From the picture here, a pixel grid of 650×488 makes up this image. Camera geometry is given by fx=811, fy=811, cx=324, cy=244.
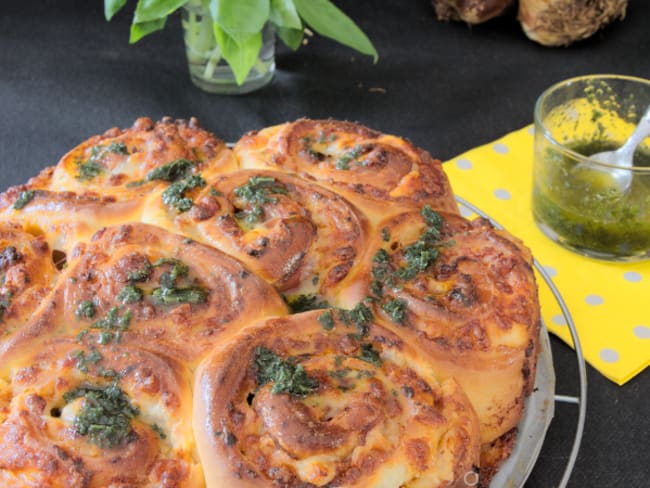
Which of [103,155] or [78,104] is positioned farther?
[78,104]

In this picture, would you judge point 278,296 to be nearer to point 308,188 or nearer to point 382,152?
point 308,188

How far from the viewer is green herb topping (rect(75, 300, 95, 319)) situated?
1394 mm

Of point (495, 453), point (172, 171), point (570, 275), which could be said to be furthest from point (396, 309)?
point (570, 275)

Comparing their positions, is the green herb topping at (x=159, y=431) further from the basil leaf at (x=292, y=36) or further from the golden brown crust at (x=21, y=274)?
the basil leaf at (x=292, y=36)

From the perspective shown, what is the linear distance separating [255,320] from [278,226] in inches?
8.3

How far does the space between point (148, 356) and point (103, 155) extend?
0.57m

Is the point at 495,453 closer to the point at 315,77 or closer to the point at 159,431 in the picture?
the point at 159,431

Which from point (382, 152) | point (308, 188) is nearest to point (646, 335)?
point (382, 152)

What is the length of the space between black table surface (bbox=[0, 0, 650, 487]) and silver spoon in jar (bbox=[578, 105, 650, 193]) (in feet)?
1.67

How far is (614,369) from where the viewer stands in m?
1.92

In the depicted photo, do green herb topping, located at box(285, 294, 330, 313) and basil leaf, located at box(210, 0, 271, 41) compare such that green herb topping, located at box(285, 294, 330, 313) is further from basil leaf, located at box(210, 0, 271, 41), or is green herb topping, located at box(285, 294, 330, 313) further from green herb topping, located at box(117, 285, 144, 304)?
basil leaf, located at box(210, 0, 271, 41)

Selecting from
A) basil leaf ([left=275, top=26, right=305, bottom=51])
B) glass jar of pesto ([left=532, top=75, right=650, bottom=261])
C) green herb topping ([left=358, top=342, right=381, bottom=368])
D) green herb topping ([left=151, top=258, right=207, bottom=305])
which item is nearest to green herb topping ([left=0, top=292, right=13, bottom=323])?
green herb topping ([left=151, top=258, right=207, bottom=305])

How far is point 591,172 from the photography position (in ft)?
7.01

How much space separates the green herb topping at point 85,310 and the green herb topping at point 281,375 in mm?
301
